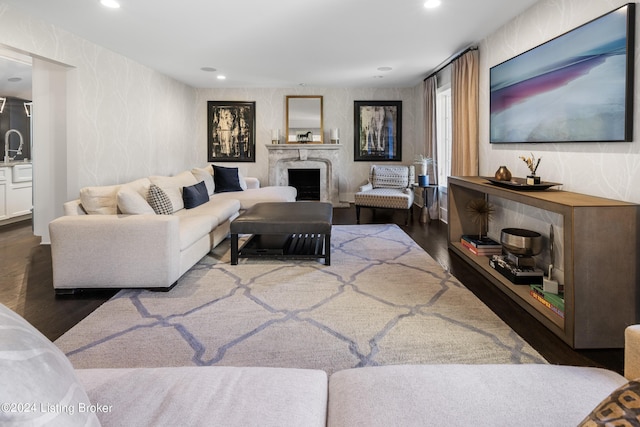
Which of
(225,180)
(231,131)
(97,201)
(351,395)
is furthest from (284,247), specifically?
(231,131)

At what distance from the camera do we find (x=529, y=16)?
3.41 m

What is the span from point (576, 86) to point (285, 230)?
2.45 m

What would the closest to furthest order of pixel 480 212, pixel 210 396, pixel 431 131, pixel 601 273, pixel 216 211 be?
pixel 210 396
pixel 601 273
pixel 480 212
pixel 216 211
pixel 431 131

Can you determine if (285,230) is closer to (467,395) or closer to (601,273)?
(601,273)

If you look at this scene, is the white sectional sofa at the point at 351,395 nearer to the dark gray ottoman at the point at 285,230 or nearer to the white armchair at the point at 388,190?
the dark gray ottoman at the point at 285,230

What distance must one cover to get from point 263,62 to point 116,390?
204 inches

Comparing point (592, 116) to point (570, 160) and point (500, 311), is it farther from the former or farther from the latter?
point (500, 311)

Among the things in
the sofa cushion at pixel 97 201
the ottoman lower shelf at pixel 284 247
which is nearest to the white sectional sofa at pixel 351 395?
the sofa cushion at pixel 97 201

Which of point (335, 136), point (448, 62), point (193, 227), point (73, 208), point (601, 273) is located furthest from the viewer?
point (335, 136)

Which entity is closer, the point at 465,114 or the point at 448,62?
the point at 465,114

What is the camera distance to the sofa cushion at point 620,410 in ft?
2.07

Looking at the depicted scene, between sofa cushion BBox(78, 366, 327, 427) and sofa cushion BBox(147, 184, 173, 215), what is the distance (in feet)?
9.21

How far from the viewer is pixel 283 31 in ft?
13.3

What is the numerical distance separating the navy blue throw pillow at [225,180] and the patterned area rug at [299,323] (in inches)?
105
